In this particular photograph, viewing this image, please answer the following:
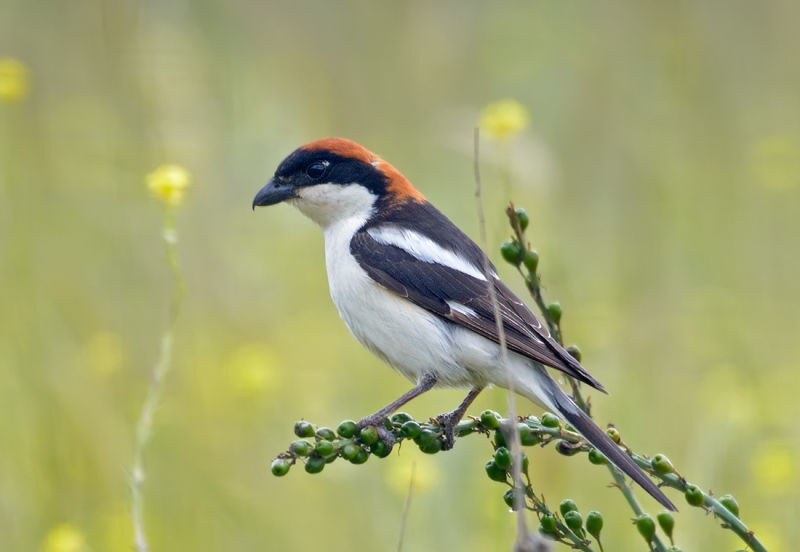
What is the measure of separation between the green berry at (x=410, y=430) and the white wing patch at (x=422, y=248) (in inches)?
43.0

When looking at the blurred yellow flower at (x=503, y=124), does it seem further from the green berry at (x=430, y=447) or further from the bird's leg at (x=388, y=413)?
the green berry at (x=430, y=447)

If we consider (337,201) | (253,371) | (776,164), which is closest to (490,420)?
(337,201)

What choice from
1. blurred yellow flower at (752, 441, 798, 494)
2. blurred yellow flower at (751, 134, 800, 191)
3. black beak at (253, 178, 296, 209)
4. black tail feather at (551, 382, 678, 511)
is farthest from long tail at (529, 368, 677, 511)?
blurred yellow flower at (751, 134, 800, 191)

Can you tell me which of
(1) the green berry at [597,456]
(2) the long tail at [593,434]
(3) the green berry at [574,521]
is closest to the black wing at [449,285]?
(2) the long tail at [593,434]

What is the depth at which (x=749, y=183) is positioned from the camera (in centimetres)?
648

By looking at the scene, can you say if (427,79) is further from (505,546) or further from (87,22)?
(505,546)

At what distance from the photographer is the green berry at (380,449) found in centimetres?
314

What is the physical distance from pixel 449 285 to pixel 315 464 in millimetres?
1387

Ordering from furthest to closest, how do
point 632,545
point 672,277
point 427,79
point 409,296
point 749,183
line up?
1. point 427,79
2. point 749,183
3. point 672,277
4. point 632,545
5. point 409,296

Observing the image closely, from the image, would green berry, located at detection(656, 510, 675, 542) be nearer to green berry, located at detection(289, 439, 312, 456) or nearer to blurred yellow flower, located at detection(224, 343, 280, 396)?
green berry, located at detection(289, 439, 312, 456)

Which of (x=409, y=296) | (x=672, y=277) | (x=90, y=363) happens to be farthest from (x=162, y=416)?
(x=672, y=277)

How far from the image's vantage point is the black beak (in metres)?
4.72

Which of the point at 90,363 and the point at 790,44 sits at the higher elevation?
the point at 790,44

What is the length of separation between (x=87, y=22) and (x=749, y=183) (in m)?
3.74
